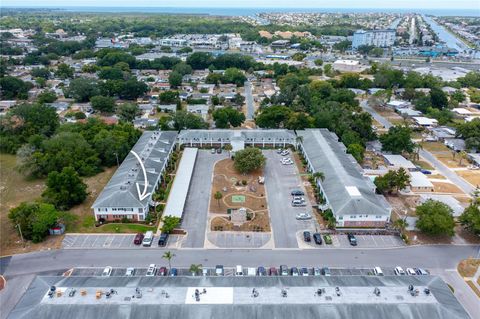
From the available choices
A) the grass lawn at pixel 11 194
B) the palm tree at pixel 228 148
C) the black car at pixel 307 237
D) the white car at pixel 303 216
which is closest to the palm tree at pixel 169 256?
the grass lawn at pixel 11 194

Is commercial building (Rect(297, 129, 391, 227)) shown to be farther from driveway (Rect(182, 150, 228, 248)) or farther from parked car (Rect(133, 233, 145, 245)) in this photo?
parked car (Rect(133, 233, 145, 245))

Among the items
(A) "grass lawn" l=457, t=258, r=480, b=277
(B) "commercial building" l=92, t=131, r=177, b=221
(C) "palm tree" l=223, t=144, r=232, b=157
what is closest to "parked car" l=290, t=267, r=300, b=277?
(A) "grass lawn" l=457, t=258, r=480, b=277

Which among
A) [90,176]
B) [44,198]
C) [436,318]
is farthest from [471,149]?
[44,198]

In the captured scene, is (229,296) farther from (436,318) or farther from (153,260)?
(436,318)

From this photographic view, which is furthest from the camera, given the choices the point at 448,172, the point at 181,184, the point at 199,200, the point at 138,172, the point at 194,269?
the point at 448,172

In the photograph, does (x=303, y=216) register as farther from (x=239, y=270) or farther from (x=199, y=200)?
(x=199, y=200)

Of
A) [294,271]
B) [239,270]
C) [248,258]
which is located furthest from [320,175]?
[239,270]
